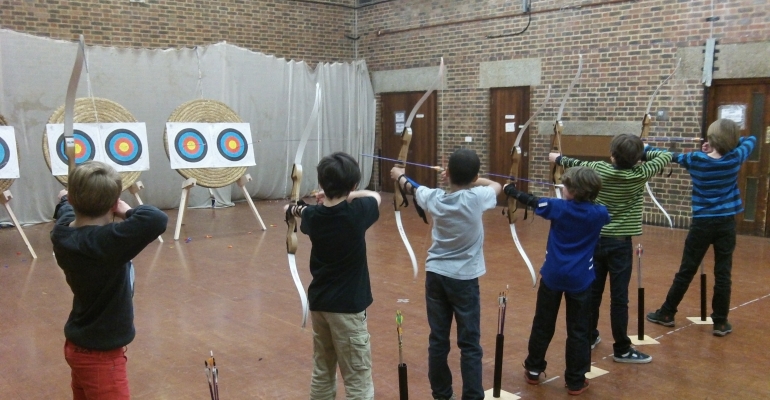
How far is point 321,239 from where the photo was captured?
7.79ft

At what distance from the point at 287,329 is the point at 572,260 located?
185 cm

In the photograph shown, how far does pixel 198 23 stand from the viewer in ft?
30.6

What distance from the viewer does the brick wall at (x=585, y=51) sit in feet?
23.4

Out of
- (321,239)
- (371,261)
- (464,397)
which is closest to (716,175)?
(464,397)

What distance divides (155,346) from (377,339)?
1.23 m

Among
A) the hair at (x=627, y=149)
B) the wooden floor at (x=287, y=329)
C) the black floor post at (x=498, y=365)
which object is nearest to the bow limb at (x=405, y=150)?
the wooden floor at (x=287, y=329)

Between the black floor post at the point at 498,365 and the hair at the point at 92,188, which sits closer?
the hair at the point at 92,188

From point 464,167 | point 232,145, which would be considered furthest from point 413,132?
point 464,167

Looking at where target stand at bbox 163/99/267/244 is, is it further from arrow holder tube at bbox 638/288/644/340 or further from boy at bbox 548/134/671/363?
boy at bbox 548/134/671/363

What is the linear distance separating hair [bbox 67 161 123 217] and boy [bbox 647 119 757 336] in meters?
2.85

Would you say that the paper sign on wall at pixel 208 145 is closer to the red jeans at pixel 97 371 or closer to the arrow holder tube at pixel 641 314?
the arrow holder tube at pixel 641 314

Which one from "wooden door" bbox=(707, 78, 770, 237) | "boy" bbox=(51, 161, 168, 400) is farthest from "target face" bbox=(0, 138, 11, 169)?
"wooden door" bbox=(707, 78, 770, 237)

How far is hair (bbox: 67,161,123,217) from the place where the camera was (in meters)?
1.92

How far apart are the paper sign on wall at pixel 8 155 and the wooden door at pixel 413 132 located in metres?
5.52
